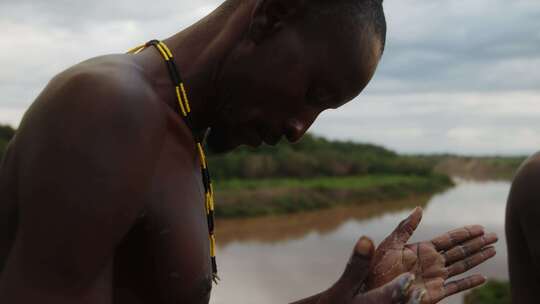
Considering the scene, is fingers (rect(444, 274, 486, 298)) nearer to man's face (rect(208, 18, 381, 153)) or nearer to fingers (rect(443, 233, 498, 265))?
fingers (rect(443, 233, 498, 265))

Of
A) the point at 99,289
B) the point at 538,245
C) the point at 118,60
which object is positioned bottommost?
the point at 538,245

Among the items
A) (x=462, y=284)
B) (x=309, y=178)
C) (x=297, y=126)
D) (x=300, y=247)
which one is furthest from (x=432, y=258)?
(x=309, y=178)

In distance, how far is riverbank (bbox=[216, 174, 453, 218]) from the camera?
1867cm

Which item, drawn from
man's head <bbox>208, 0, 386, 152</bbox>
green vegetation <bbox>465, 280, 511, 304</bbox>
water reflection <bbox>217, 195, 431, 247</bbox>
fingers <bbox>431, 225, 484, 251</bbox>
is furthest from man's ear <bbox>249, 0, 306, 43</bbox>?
water reflection <bbox>217, 195, 431, 247</bbox>

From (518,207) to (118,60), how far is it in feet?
5.26

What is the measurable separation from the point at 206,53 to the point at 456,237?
3.05ft

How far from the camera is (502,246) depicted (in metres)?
16.9

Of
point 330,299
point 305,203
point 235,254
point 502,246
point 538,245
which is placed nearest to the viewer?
point 330,299

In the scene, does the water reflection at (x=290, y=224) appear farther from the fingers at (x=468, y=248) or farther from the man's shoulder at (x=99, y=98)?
the man's shoulder at (x=99, y=98)

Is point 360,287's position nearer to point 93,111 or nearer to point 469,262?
point 469,262

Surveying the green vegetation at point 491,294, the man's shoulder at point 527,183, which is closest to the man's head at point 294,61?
the man's shoulder at point 527,183

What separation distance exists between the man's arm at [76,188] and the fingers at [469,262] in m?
0.98

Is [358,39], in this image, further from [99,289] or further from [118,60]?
[99,289]

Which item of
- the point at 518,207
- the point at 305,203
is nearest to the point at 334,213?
the point at 305,203
